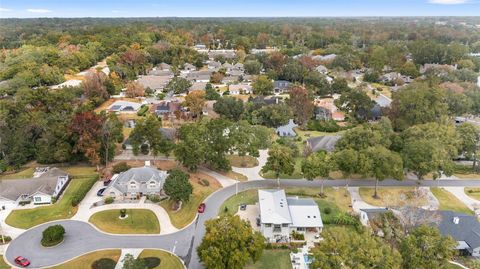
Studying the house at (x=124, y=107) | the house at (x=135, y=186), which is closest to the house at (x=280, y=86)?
the house at (x=124, y=107)

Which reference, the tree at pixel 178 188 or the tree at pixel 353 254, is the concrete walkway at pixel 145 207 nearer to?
the tree at pixel 178 188

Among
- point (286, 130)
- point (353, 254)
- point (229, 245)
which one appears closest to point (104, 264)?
point (229, 245)

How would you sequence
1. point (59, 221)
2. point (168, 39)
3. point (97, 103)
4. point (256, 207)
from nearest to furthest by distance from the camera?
point (59, 221) → point (256, 207) → point (97, 103) → point (168, 39)

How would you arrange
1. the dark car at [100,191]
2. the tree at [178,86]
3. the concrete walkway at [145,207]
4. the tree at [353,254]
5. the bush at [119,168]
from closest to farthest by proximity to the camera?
the tree at [353,254], the concrete walkway at [145,207], the dark car at [100,191], the bush at [119,168], the tree at [178,86]

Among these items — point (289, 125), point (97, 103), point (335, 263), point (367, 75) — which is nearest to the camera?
point (335, 263)

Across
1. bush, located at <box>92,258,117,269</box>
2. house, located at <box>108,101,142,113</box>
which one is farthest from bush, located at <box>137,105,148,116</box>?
bush, located at <box>92,258,117,269</box>

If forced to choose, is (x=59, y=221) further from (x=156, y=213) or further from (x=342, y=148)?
(x=342, y=148)

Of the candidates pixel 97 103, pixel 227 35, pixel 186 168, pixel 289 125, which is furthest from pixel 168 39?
pixel 186 168
